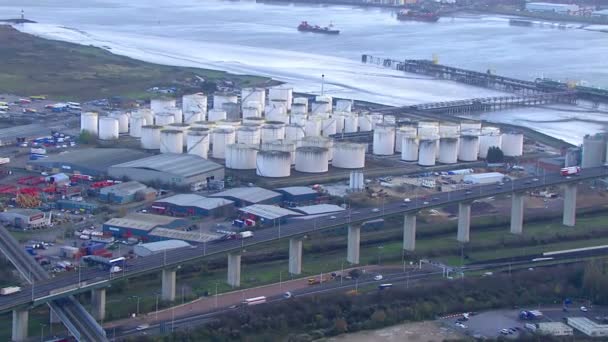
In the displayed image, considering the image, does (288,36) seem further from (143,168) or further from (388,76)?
(143,168)

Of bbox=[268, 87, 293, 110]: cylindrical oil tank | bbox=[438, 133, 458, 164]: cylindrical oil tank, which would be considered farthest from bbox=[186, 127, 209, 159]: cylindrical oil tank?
bbox=[268, 87, 293, 110]: cylindrical oil tank

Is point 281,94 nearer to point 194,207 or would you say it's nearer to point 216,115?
point 216,115

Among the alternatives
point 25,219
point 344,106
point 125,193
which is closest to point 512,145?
point 344,106

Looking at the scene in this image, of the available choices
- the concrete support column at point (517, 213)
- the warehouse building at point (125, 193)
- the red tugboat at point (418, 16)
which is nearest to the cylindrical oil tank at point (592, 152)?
the concrete support column at point (517, 213)

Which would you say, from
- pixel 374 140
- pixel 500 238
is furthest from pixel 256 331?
pixel 374 140

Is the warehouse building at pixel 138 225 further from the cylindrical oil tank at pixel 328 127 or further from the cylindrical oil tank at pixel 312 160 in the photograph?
the cylindrical oil tank at pixel 328 127

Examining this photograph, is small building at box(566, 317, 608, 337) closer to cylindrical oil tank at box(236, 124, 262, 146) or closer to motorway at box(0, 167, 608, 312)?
motorway at box(0, 167, 608, 312)

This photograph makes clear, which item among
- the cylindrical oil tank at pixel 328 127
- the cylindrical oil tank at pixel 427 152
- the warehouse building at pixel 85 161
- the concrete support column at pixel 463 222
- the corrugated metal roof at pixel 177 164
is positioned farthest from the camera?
the cylindrical oil tank at pixel 328 127
